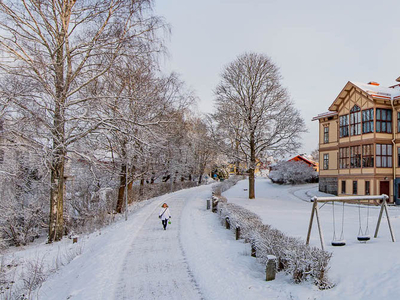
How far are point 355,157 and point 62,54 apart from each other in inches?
996

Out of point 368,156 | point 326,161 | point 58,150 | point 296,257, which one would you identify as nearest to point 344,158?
point 368,156

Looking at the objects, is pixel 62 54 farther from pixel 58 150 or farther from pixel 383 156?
pixel 383 156

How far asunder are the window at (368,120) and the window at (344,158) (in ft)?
9.61

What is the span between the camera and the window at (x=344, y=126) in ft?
97.9

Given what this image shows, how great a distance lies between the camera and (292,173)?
45281mm

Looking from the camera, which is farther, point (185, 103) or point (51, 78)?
point (185, 103)

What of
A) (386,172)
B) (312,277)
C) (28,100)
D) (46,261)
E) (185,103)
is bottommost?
(46,261)

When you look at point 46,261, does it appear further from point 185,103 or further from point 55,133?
point 185,103

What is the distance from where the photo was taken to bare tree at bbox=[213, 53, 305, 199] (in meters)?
28.5

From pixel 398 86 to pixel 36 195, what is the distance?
3228 cm

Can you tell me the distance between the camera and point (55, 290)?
7852mm

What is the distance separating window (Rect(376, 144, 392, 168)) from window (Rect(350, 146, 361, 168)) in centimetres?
165

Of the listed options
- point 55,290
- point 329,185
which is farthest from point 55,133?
point 329,185

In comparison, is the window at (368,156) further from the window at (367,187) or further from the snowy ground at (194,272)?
the snowy ground at (194,272)
